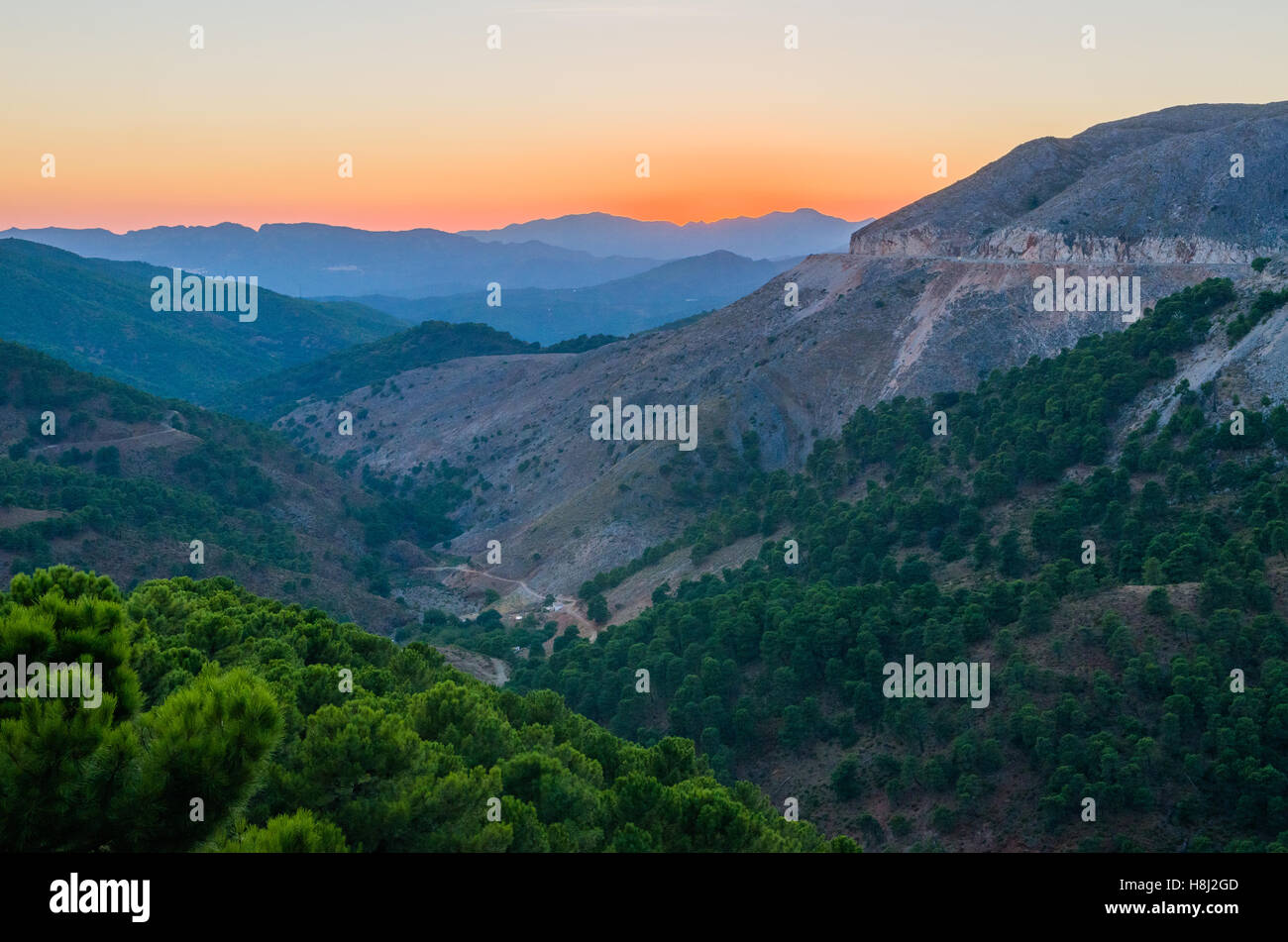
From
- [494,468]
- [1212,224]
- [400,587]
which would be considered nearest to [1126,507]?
[1212,224]

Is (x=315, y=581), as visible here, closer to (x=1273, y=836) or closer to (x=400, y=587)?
(x=400, y=587)

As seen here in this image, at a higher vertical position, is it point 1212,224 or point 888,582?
point 1212,224

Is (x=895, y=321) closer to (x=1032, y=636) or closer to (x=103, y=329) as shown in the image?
(x=1032, y=636)

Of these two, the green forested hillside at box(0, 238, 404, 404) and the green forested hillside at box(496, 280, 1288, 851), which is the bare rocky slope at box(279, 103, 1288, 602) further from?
the green forested hillside at box(0, 238, 404, 404)

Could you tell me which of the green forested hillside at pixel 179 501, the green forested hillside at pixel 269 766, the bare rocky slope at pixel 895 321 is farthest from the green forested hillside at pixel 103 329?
the green forested hillside at pixel 269 766

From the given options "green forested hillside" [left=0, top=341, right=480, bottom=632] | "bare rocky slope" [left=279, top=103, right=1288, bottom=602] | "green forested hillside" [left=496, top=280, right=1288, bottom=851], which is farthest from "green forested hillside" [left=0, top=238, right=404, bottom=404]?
"green forested hillside" [left=496, top=280, right=1288, bottom=851]

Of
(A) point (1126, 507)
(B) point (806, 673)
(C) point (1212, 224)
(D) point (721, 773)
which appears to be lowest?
(D) point (721, 773)

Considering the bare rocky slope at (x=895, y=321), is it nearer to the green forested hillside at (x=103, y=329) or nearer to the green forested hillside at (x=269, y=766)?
the green forested hillside at (x=269, y=766)
